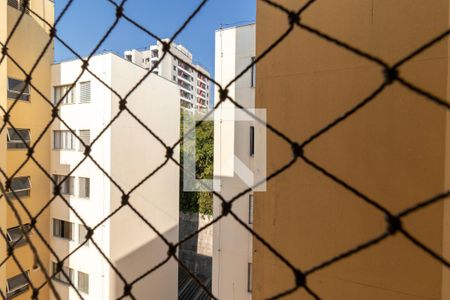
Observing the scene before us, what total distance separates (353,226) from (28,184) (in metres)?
4.57

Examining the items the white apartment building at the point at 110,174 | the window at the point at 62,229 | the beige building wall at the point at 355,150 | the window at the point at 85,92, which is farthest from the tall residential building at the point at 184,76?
the beige building wall at the point at 355,150

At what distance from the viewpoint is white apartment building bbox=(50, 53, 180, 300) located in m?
3.65

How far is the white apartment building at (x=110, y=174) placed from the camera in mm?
3650

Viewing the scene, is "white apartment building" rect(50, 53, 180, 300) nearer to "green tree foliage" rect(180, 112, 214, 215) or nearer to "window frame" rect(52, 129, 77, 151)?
"window frame" rect(52, 129, 77, 151)

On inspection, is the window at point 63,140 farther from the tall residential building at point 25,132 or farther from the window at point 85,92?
the window at point 85,92

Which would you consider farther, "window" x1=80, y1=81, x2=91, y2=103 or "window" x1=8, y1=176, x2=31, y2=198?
"window" x1=80, y1=81, x2=91, y2=103

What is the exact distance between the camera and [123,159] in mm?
3797

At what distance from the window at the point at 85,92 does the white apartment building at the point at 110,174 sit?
14 mm

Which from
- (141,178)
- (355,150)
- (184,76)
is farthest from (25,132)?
(184,76)

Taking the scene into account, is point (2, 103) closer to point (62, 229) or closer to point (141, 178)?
point (141, 178)

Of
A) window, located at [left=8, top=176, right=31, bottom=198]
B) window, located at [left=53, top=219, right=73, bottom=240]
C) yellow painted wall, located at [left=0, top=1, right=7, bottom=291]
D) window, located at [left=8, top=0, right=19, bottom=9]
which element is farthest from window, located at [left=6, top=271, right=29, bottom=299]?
window, located at [left=8, top=0, right=19, bottom=9]

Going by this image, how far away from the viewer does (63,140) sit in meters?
4.14

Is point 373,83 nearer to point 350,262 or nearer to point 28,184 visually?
point 350,262

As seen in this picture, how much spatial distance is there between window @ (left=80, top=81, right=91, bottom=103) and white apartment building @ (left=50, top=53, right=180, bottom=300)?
14 millimetres
